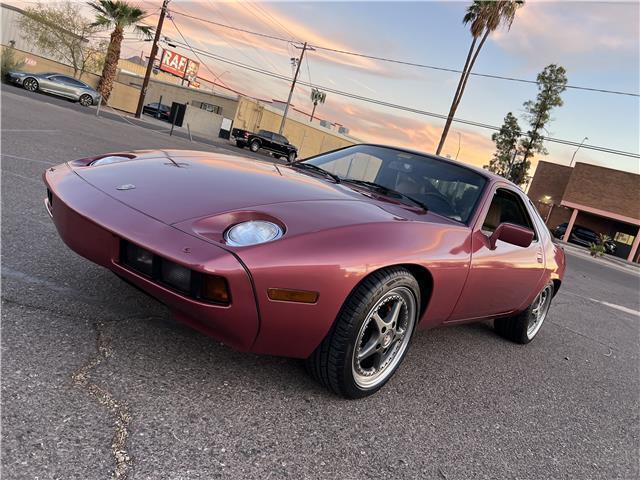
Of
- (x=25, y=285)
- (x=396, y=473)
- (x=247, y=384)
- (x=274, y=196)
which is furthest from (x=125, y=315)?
(x=396, y=473)

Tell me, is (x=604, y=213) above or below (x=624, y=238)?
above

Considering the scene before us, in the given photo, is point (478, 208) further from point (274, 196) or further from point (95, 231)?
point (95, 231)

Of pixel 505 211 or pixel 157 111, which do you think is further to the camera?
pixel 157 111

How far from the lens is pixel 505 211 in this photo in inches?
147

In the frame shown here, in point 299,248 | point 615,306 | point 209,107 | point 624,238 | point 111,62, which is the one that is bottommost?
point 615,306

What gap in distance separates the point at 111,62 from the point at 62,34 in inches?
501

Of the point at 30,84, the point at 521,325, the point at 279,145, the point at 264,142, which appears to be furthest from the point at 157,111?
the point at 521,325

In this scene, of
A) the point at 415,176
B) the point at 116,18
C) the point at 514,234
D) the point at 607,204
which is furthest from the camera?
the point at 607,204

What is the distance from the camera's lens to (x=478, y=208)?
3.20m

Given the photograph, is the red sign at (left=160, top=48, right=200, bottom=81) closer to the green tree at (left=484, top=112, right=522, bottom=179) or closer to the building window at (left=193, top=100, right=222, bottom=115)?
the building window at (left=193, top=100, right=222, bottom=115)

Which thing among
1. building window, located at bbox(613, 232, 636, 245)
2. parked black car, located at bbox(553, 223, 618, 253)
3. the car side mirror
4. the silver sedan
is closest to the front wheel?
the silver sedan

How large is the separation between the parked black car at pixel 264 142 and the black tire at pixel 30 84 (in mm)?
10594

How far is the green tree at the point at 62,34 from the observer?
3906cm

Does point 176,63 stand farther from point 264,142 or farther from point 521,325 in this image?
point 521,325
